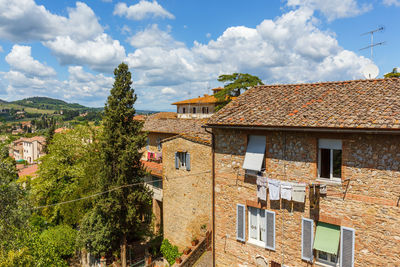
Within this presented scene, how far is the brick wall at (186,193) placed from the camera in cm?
1605

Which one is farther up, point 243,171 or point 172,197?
point 243,171

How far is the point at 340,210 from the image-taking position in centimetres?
838

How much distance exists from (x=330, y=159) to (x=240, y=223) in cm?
452

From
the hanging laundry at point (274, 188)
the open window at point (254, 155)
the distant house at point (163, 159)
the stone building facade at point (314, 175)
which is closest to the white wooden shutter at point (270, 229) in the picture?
the stone building facade at point (314, 175)

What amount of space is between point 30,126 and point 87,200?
628 ft

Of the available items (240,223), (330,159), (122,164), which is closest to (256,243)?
(240,223)

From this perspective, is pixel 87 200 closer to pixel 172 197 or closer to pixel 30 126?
pixel 172 197

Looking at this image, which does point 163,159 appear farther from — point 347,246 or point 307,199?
point 347,246

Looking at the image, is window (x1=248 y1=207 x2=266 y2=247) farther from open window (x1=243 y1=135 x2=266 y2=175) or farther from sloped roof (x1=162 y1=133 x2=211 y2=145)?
sloped roof (x1=162 y1=133 x2=211 y2=145)

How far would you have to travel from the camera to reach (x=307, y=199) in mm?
8992

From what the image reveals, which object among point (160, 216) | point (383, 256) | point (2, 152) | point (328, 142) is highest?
point (328, 142)

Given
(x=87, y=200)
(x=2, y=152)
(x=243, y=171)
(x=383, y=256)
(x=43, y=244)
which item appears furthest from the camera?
(x=87, y=200)

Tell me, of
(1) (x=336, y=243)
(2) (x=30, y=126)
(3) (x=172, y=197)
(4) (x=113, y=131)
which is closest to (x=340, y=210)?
(1) (x=336, y=243)

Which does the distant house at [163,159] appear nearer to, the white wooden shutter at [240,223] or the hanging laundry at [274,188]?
the white wooden shutter at [240,223]
